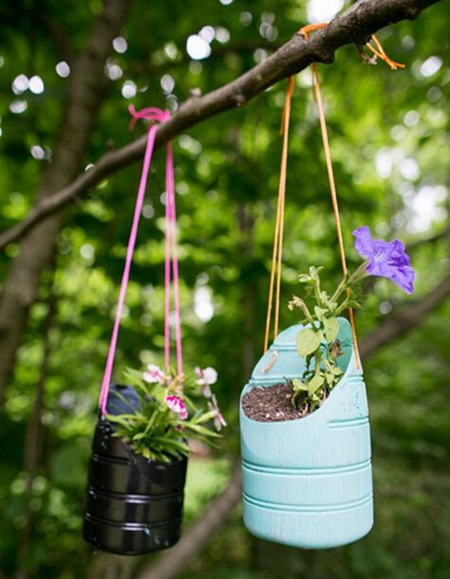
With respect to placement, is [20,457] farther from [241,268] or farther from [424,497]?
[424,497]

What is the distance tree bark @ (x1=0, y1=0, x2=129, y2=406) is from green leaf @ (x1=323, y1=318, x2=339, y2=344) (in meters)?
1.21

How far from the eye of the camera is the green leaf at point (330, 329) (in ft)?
2.81

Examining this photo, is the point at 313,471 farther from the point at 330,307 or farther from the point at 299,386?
the point at 330,307

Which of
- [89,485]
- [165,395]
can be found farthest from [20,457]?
[165,395]

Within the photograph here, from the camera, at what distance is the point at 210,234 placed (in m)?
2.56

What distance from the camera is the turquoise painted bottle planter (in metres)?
0.84

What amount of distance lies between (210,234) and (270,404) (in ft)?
5.57

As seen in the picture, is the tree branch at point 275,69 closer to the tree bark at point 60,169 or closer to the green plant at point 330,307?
the green plant at point 330,307

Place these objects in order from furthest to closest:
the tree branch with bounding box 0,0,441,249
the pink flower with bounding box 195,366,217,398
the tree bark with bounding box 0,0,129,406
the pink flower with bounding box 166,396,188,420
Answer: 1. the tree bark with bounding box 0,0,129,406
2. the pink flower with bounding box 195,366,217,398
3. the pink flower with bounding box 166,396,188,420
4. the tree branch with bounding box 0,0,441,249

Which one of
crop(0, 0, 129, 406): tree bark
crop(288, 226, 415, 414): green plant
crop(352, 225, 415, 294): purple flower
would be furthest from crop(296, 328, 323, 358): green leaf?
crop(0, 0, 129, 406): tree bark

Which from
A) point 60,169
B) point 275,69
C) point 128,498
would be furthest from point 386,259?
point 60,169

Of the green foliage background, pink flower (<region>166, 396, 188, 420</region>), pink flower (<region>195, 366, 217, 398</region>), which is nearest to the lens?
pink flower (<region>166, 396, 188, 420</region>)

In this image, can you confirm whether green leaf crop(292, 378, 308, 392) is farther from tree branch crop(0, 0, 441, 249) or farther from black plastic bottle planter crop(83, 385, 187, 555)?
tree branch crop(0, 0, 441, 249)

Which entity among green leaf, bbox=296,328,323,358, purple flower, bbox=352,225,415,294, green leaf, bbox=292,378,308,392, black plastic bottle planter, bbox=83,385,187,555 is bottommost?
black plastic bottle planter, bbox=83,385,187,555
